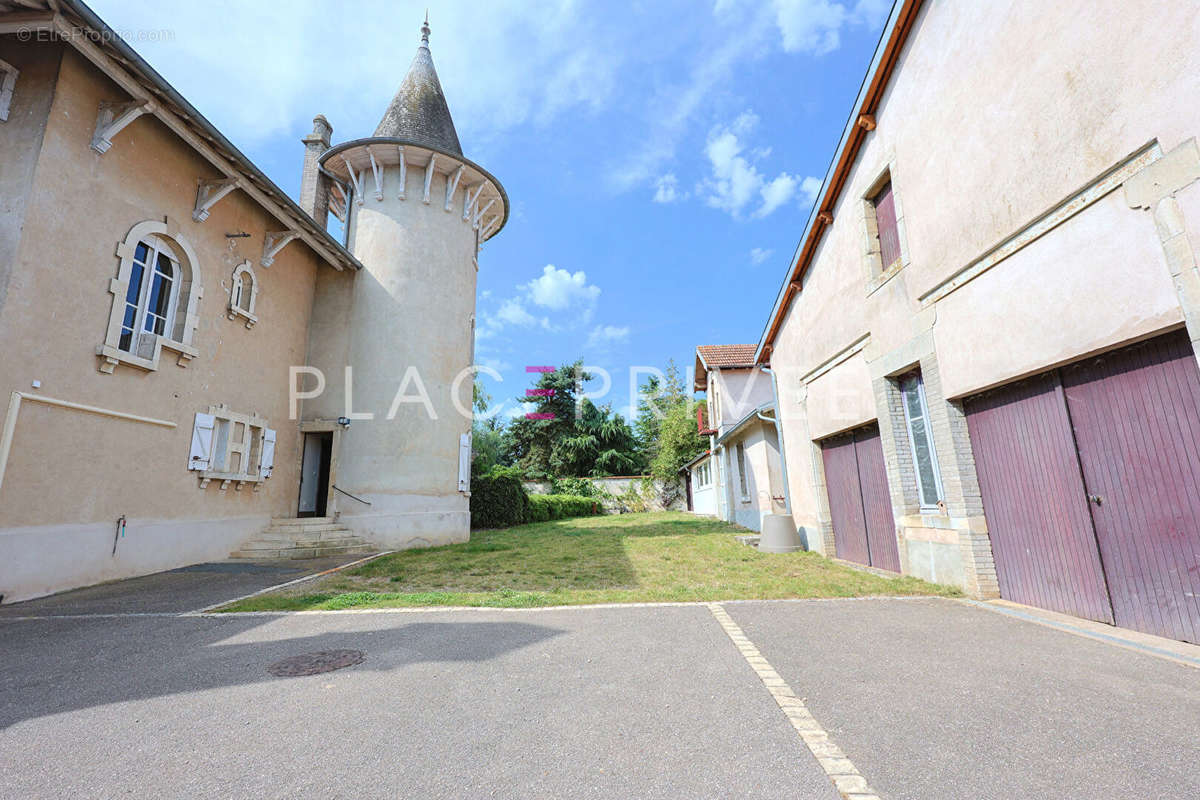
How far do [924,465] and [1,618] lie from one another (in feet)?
34.6

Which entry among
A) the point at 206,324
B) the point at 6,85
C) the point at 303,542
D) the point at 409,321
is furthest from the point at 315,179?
the point at 303,542

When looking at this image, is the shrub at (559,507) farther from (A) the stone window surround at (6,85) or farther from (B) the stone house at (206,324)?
(A) the stone window surround at (6,85)

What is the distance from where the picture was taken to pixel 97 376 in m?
7.14

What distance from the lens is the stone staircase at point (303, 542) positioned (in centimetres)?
988

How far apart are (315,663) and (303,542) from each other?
26.5 feet

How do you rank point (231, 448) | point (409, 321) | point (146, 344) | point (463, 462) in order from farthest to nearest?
point (463, 462), point (409, 321), point (231, 448), point (146, 344)

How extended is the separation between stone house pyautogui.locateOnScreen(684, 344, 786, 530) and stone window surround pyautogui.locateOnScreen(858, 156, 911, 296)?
5207 mm

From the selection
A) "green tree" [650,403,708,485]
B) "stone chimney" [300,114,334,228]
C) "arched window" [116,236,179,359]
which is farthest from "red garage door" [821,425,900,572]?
"green tree" [650,403,708,485]

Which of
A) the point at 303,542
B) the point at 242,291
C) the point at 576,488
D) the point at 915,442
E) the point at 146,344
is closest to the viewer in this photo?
the point at 915,442

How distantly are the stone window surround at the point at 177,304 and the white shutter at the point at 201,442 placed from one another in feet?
3.41

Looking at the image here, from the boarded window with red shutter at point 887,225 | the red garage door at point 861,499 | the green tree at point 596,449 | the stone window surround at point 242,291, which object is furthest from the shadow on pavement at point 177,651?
the green tree at point 596,449

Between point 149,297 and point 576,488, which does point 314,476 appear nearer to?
point 149,297

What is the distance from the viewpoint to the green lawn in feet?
18.4

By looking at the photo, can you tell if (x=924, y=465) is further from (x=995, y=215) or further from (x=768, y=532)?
(x=768, y=532)
